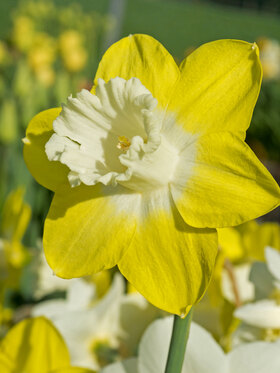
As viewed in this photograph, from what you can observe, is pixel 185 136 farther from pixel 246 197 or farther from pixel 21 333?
pixel 21 333

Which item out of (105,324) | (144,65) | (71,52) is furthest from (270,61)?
(144,65)

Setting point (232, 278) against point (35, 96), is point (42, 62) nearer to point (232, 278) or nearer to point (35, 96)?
point (35, 96)

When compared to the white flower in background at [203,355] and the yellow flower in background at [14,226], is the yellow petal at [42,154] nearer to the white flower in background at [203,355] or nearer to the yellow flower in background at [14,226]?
the white flower in background at [203,355]

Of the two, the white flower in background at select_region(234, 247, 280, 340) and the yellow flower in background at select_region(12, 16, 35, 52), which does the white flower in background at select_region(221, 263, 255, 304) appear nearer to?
the white flower in background at select_region(234, 247, 280, 340)

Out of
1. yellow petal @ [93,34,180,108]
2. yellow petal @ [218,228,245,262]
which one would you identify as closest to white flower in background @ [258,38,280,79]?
yellow petal @ [218,228,245,262]

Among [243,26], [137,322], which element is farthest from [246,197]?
[243,26]

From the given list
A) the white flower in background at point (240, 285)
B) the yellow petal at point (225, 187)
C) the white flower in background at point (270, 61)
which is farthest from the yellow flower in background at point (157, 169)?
the white flower in background at point (270, 61)
